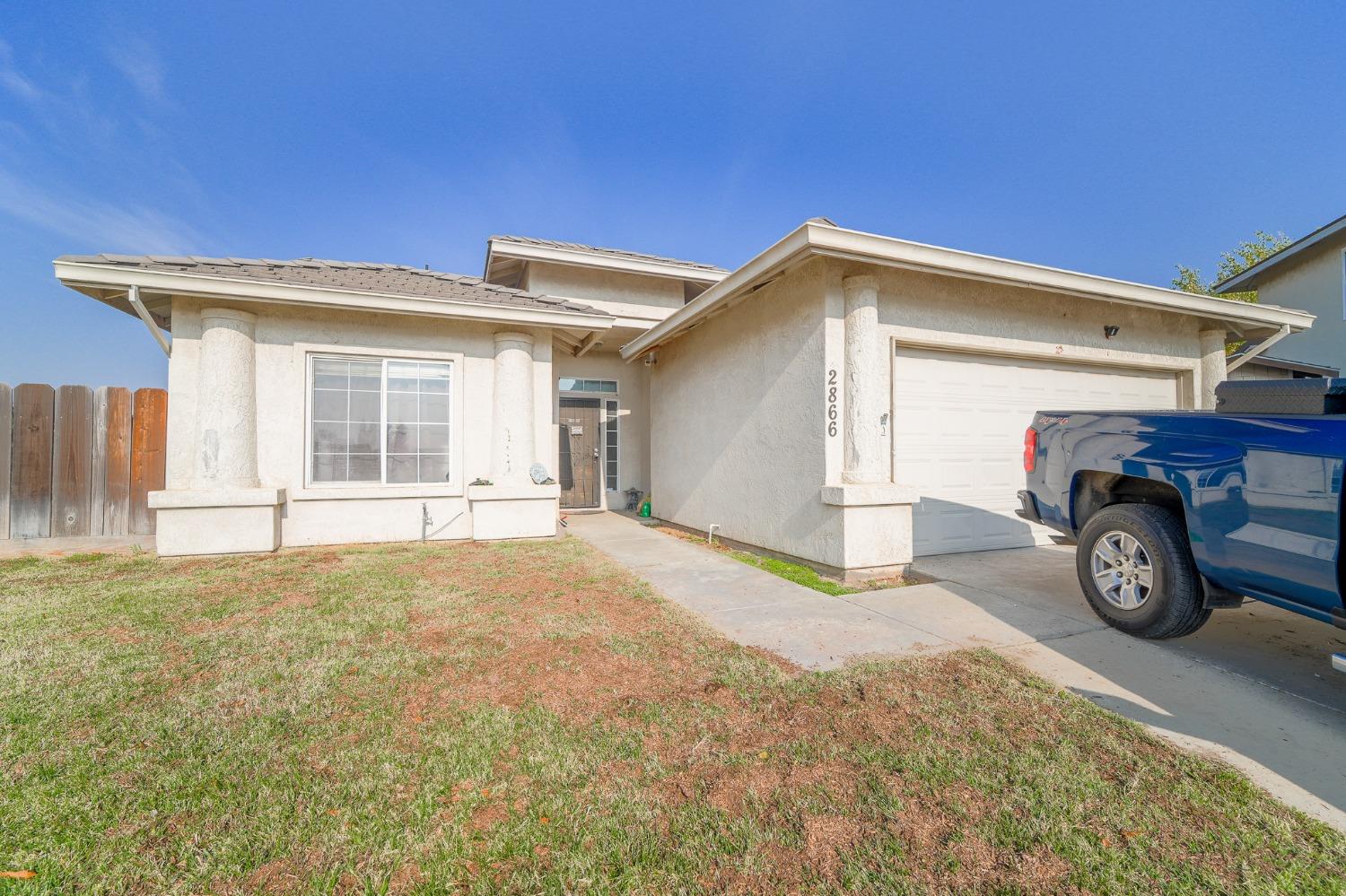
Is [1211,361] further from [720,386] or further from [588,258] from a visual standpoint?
[588,258]

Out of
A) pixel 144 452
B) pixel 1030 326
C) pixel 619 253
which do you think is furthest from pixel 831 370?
pixel 144 452

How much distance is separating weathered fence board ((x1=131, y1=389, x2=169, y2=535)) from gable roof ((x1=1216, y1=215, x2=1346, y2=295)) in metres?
21.7

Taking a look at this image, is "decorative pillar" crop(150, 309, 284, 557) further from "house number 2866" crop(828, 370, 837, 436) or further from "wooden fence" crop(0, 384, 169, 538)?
"house number 2866" crop(828, 370, 837, 436)

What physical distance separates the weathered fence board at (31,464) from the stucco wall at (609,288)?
7526 millimetres

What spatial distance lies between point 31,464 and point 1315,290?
23.9m

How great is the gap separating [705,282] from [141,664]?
1077 centimetres

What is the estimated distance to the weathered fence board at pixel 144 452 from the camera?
25.9ft

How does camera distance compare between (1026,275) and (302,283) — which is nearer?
(1026,275)

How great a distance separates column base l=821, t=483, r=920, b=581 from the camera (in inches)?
201

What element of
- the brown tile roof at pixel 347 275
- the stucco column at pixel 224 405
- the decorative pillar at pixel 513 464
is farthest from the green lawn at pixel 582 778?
the brown tile roof at pixel 347 275

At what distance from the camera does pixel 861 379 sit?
521 cm

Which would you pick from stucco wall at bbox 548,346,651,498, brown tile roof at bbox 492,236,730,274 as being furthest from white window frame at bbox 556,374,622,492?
brown tile roof at bbox 492,236,730,274

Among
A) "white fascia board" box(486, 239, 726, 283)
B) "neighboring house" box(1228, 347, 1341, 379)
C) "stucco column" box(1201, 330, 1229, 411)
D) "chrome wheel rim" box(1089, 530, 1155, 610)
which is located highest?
"white fascia board" box(486, 239, 726, 283)

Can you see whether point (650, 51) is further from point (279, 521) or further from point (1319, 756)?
point (1319, 756)
